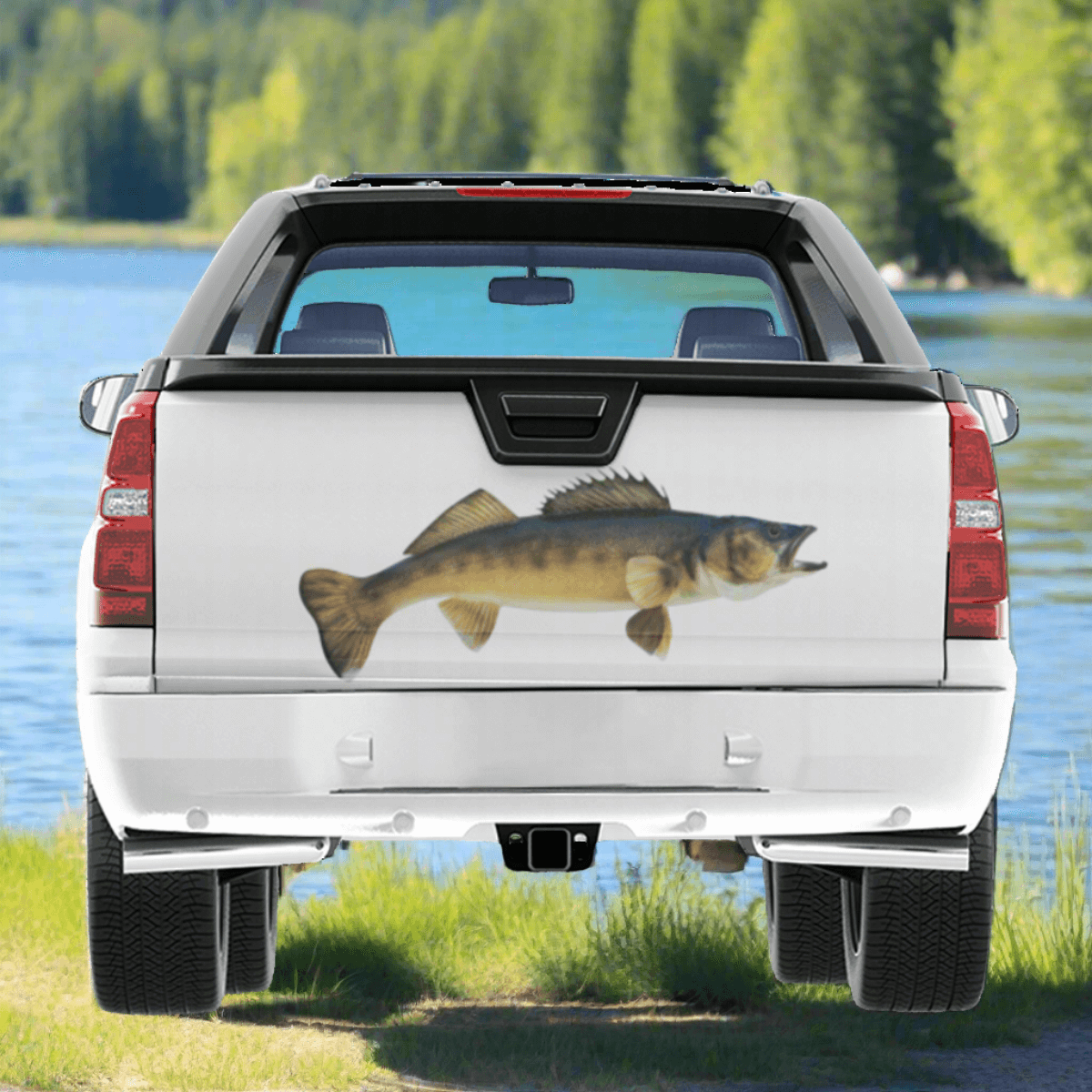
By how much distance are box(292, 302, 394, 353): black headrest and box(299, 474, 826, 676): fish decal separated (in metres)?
1.77

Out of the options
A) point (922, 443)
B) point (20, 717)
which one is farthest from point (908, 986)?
point (20, 717)

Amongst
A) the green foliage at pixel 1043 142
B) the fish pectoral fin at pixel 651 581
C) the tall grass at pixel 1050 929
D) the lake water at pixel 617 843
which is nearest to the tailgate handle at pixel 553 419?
the fish pectoral fin at pixel 651 581

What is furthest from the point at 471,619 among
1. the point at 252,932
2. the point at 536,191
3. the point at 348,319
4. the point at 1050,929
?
the point at 1050,929

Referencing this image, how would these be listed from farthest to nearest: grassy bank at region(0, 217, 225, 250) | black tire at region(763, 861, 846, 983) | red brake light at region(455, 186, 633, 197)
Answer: grassy bank at region(0, 217, 225, 250) → black tire at region(763, 861, 846, 983) → red brake light at region(455, 186, 633, 197)

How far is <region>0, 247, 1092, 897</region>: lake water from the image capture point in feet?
38.3

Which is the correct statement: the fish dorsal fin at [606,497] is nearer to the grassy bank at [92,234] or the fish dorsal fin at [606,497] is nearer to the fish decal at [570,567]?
the fish decal at [570,567]

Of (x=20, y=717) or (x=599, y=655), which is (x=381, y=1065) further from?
(x=20, y=717)

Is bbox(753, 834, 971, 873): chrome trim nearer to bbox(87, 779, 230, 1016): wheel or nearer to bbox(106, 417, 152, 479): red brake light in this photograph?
bbox(87, 779, 230, 1016): wheel

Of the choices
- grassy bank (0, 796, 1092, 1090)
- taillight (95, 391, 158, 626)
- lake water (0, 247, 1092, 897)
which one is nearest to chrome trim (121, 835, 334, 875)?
taillight (95, 391, 158, 626)

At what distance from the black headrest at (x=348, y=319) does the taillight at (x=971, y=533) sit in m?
2.05

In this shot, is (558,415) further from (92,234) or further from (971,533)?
(92,234)

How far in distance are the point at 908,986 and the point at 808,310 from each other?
6.75 feet

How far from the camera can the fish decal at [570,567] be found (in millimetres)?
4348

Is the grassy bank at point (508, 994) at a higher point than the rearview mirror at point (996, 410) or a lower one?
lower
